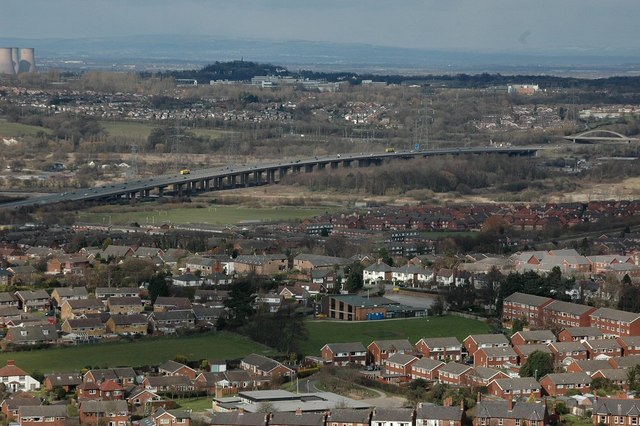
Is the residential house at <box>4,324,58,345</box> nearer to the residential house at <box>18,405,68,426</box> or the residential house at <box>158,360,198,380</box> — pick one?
the residential house at <box>158,360,198,380</box>

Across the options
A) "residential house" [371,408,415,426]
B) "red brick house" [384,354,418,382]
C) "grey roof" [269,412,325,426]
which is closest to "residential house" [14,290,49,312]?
"red brick house" [384,354,418,382]

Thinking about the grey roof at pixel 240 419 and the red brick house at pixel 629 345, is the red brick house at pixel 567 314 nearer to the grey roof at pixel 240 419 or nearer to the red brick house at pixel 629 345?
the red brick house at pixel 629 345

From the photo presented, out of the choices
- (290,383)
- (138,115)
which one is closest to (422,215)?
(290,383)

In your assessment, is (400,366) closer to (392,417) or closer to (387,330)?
(387,330)

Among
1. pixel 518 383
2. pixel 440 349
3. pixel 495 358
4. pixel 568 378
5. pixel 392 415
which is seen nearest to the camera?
pixel 392 415

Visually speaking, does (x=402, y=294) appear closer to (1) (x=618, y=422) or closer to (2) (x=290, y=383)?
(2) (x=290, y=383)

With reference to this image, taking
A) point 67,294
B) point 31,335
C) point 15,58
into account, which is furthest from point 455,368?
point 15,58

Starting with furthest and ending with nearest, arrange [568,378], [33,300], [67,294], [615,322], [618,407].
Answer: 1. [67,294]
2. [33,300]
3. [615,322]
4. [568,378]
5. [618,407]
